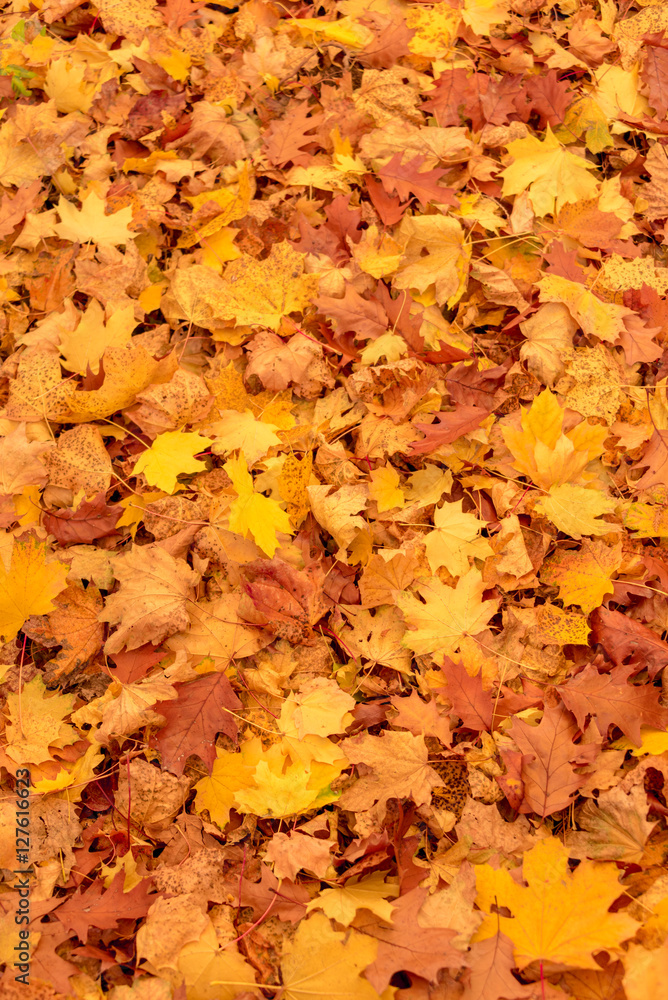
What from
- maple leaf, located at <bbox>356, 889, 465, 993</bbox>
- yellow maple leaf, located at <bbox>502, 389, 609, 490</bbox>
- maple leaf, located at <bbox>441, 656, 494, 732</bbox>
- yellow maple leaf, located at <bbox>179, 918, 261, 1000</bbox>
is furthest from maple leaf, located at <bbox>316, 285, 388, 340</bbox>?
yellow maple leaf, located at <bbox>179, 918, 261, 1000</bbox>

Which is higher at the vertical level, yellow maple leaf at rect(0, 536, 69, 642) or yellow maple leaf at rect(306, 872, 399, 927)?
yellow maple leaf at rect(0, 536, 69, 642)

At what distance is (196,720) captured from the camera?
1.56m

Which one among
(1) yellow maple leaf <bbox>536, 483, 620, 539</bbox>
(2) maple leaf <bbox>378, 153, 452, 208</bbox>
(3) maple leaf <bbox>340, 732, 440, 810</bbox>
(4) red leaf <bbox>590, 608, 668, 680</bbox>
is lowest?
(3) maple leaf <bbox>340, 732, 440, 810</bbox>

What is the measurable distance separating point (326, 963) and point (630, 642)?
3.07ft

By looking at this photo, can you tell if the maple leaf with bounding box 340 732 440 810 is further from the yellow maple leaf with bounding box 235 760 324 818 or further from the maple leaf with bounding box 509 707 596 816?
the maple leaf with bounding box 509 707 596 816

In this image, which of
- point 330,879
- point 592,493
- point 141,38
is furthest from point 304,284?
point 330,879

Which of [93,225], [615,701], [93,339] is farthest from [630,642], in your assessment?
[93,225]

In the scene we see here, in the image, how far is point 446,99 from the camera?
2215mm

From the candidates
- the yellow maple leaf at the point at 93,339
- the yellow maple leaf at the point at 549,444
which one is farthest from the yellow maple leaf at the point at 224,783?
the yellow maple leaf at the point at 93,339

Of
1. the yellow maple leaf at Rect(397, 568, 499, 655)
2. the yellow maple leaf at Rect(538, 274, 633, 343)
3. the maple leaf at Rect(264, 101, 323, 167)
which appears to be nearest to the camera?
the yellow maple leaf at Rect(397, 568, 499, 655)

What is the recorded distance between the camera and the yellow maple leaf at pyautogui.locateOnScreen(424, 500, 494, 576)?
1.68m

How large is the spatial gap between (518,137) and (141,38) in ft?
4.35

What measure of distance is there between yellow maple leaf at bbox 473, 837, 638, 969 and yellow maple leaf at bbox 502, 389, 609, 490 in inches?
32.7

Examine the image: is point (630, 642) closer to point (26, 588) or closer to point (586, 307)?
point (586, 307)
